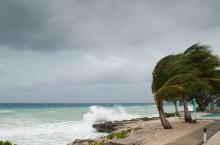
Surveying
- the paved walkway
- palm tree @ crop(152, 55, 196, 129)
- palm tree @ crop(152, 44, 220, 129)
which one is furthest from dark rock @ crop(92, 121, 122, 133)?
the paved walkway

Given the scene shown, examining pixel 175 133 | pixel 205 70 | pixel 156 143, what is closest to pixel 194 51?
pixel 205 70

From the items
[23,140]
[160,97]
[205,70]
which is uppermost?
[205,70]

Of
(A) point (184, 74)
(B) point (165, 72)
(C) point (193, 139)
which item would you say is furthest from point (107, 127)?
(C) point (193, 139)

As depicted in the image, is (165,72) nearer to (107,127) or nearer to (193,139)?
(193,139)

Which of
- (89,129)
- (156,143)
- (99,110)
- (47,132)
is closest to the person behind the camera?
(156,143)

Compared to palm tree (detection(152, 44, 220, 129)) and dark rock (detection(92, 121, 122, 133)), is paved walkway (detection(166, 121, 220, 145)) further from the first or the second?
dark rock (detection(92, 121, 122, 133))

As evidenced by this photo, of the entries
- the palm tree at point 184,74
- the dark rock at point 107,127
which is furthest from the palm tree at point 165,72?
the dark rock at point 107,127

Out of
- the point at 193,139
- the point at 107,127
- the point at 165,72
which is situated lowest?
the point at 193,139

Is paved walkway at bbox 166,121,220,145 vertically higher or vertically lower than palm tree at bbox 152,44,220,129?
lower

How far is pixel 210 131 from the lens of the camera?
25016 mm

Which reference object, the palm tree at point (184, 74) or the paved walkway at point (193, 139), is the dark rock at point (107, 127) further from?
the paved walkway at point (193, 139)

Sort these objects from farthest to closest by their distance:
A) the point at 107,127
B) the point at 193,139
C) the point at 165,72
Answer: the point at 107,127
the point at 165,72
the point at 193,139

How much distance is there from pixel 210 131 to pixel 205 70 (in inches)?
284

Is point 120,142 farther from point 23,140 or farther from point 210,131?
point 23,140
